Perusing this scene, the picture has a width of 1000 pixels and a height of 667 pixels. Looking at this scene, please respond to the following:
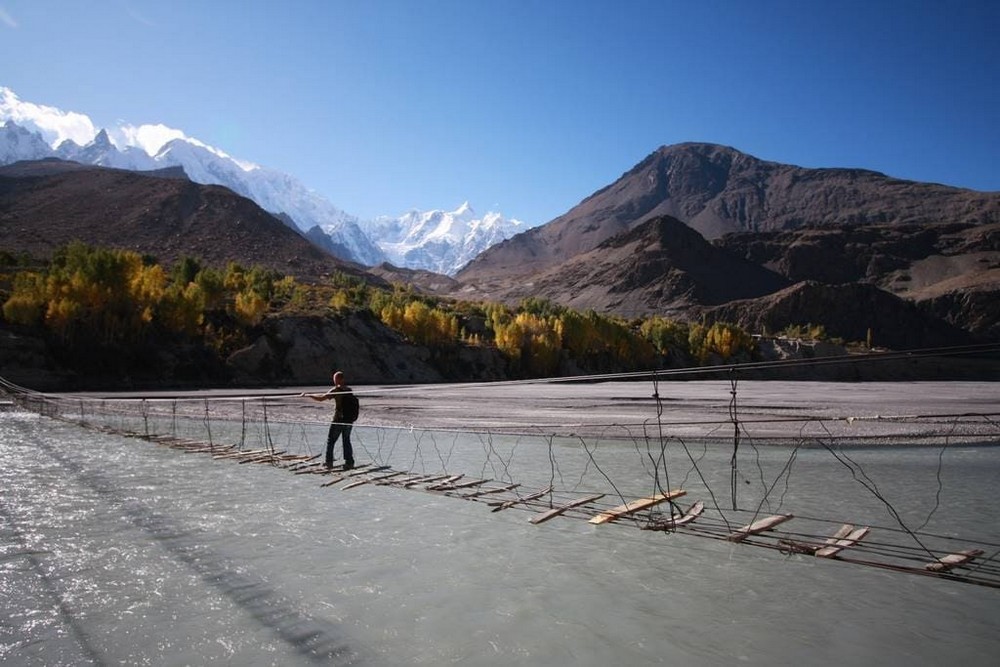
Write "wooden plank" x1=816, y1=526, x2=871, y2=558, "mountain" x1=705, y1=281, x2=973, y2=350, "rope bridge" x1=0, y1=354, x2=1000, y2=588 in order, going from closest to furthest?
"wooden plank" x1=816, y1=526, x2=871, y2=558 < "rope bridge" x1=0, y1=354, x2=1000, y2=588 < "mountain" x1=705, y1=281, x2=973, y2=350

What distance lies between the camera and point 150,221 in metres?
147

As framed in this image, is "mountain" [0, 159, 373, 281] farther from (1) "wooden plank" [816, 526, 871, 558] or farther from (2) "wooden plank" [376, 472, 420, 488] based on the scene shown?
(1) "wooden plank" [816, 526, 871, 558]

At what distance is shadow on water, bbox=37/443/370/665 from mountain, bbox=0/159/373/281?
133329 millimetres

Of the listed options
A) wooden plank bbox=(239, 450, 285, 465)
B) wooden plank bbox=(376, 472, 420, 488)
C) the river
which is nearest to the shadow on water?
the river

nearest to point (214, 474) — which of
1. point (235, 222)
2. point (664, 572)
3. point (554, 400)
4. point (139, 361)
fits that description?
point (664, 572)

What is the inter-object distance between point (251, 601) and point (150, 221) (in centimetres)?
16304

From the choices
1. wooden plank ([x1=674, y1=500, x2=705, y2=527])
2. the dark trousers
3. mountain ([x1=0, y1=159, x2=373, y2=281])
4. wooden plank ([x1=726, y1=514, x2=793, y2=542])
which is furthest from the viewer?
mountain ([x1=0, y1=159, x2=373, y2=281])

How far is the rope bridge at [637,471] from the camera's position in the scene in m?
9.94

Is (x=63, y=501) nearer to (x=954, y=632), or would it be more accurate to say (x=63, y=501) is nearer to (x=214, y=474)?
(x=214, y=474)

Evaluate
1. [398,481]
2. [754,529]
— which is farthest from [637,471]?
[754,529]

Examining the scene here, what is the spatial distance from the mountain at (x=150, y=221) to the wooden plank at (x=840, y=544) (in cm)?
13920

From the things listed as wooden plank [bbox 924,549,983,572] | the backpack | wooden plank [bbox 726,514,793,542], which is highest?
the backpack

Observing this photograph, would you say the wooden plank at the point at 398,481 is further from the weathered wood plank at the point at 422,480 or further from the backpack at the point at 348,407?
the backpack at the point at 348,407

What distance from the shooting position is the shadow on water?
252 inches
